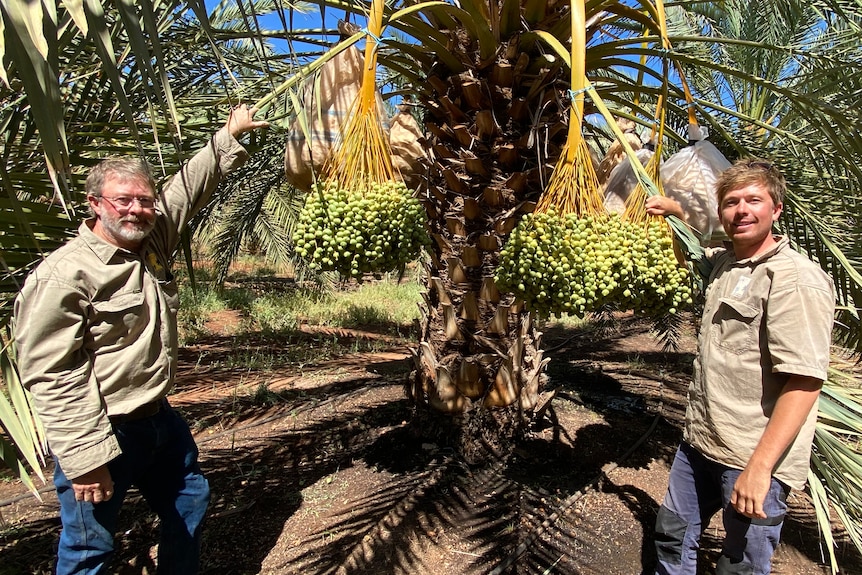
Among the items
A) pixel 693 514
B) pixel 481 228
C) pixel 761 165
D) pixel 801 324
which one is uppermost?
pixel 761 165

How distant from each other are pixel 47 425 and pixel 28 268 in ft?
2.08

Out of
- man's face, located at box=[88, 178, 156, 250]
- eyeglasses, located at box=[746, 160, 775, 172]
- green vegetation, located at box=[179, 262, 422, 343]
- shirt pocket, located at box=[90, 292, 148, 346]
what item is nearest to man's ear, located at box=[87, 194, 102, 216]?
man's face, located at box=[88, 178, 156, 250]

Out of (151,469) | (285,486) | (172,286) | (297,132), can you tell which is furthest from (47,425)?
(285,486)

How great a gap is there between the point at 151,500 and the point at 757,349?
6.51 feet

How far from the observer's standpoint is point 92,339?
1.50 meters

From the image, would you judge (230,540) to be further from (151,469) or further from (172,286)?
(172,286)

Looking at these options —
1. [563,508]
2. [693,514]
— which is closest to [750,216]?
[693,514]

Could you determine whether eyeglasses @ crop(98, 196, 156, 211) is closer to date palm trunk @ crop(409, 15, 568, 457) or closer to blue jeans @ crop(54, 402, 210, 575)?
blue jeans @ crop(54, 402, 210, 575)

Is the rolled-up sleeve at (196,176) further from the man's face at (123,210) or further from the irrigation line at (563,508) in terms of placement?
the irrigation line at (563,508)

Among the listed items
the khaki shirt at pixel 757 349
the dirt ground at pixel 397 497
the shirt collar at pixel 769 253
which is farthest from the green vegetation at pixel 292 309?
the shirt collar at pixel 769 253

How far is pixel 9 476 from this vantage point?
8.90ft

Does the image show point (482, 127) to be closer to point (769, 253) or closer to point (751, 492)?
point (769, 253)

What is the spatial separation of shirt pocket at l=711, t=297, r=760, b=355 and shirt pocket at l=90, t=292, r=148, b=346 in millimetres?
1730

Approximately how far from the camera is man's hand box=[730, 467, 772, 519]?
135cm
